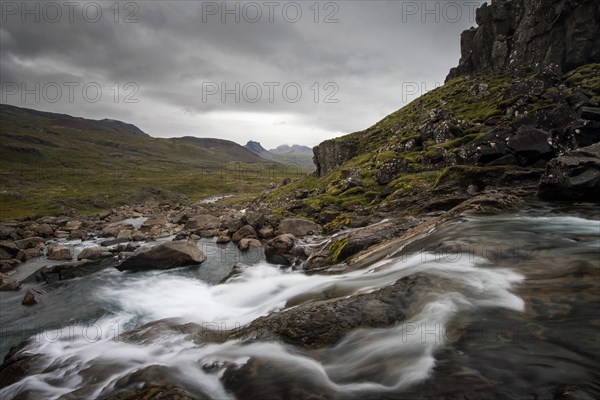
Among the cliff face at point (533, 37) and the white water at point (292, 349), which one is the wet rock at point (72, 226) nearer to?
the white water at point (292, 349)

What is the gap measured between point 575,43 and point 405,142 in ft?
131

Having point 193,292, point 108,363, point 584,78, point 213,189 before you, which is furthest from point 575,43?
point 213,189

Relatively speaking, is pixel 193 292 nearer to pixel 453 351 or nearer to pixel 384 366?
pixel 384 366

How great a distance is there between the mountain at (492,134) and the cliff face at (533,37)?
183 millimetres

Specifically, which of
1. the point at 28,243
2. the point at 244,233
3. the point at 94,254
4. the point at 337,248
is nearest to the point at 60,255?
the point at 94,254

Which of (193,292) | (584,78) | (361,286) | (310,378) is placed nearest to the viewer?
(310,378)

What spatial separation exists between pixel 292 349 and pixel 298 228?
23.2 m

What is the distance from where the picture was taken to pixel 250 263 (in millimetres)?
26234

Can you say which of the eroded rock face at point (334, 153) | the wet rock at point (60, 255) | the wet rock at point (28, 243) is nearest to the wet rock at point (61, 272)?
the wet rock at point (60, 255)

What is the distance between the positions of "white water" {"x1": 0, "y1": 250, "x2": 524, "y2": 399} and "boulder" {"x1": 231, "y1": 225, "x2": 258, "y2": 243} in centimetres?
1569

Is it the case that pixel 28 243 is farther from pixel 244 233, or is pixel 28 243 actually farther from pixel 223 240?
pixel 244 233

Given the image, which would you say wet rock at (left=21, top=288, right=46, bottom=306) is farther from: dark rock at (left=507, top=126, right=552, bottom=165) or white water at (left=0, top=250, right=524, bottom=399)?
dark rock at (left=507, top=126, right=552, bottom=165)

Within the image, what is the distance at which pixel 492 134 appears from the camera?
1276 inches

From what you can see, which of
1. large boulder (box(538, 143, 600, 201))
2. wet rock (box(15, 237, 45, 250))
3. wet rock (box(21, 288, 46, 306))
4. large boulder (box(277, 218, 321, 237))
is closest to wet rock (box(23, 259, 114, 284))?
wet rock (box(21, 288, 46, 306))
